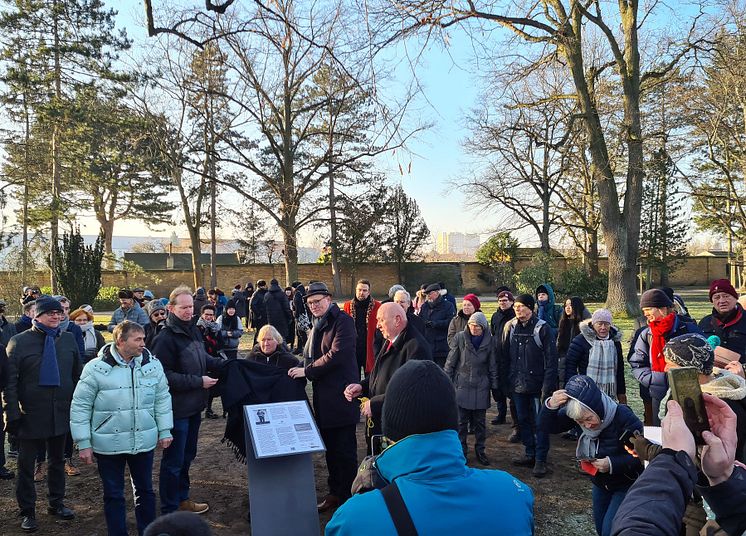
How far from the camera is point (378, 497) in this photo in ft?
5.07

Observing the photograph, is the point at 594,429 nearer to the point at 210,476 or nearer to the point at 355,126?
the point at 210,476

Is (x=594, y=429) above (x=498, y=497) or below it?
below

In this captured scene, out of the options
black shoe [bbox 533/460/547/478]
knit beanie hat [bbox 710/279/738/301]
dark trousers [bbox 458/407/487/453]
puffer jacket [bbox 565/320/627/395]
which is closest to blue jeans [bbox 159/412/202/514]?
dark trousers [bbox 458/407/487/453]

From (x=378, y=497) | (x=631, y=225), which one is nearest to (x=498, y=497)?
(x=378, y=497)

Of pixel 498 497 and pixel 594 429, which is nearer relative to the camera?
pixel 498 497

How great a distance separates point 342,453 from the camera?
16.6ft

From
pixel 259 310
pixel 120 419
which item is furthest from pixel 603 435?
pixel 259 310

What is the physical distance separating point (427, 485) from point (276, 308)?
12.0 meters

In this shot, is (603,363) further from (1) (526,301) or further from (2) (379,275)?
(2) (379,275)

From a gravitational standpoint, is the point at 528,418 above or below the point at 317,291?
below

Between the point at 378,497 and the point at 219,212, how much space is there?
105ft

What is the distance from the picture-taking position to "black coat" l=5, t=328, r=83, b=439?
505 centimetres

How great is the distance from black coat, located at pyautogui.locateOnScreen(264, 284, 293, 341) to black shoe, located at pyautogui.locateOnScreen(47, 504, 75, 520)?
26.7 ft

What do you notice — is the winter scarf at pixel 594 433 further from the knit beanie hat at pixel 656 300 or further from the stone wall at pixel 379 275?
the stone wall at pixel 379 275
